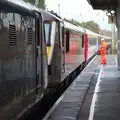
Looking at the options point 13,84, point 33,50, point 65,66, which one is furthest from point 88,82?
point 13,84

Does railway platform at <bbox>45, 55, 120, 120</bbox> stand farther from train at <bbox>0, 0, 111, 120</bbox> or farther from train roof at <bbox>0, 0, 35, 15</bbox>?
train roof at <bbox>0, 0, 35, 15</bbox>

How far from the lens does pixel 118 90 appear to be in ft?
51.6

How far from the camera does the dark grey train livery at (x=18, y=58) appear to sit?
20.3 ft

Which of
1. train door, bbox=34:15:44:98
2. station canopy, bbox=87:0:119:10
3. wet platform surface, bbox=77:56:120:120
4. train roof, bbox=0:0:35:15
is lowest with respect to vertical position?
wet platform surface, bbox=77:56:120:120

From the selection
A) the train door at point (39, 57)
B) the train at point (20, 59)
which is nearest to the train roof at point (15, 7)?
the train at point (20, 59)

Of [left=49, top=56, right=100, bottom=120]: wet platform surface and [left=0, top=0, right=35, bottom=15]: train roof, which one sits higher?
[left=0, top=0, right=35, bottom=15]: train roof

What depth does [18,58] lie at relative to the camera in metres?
7.10

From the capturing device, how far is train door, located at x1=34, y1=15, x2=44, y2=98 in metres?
9.15

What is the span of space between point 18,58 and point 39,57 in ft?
8.17

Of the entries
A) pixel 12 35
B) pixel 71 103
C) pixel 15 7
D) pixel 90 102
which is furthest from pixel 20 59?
pixel 90 102

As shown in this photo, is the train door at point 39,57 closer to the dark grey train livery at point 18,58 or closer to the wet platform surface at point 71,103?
the dark grey train livery at point 18,58

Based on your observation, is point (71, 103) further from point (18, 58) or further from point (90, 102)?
point (18, 58)

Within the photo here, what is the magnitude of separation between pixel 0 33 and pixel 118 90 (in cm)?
1025

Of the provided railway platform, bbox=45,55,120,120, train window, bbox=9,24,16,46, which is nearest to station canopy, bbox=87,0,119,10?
railway platform, bbox=45,55,120,120
